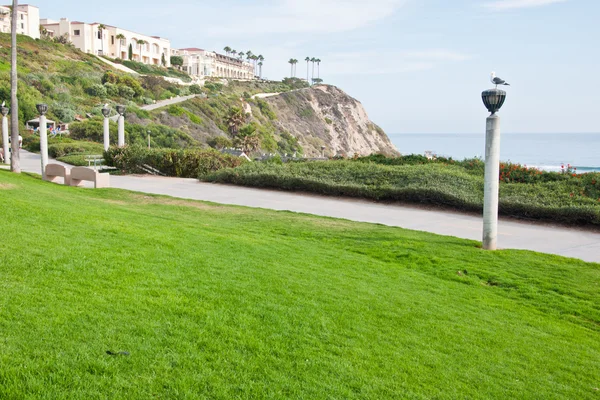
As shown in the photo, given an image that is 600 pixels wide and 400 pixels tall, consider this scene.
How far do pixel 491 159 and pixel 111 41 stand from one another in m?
94.5

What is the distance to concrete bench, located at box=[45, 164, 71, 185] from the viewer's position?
14.0m

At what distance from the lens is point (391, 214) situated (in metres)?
11.4

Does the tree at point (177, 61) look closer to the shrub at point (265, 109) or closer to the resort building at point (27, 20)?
the shrub at point (265, 109)

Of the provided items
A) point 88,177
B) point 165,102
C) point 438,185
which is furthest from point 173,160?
point 165,102

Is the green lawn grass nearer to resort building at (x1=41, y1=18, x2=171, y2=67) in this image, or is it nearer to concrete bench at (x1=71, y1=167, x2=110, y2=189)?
concrete bench at (x1=71, y1=167, x2=110, y2=189)

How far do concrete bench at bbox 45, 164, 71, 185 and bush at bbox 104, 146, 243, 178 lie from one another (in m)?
3.86

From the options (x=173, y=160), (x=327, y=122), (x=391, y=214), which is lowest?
(x=391, y=214)

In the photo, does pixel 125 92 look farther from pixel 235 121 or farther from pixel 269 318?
pixel 269 318

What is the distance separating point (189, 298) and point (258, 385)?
144cm

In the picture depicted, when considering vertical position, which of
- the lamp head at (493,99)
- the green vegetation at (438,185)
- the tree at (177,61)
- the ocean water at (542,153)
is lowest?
the green vegetation at (438,185)

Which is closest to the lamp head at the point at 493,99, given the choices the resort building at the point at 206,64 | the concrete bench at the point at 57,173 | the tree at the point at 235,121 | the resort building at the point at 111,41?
the concrete bench at the point at 57,173

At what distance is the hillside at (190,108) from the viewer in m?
44.2

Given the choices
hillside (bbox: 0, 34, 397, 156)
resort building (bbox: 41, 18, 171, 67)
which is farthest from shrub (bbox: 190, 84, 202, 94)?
resort building (bbox: 41, 18, 171, 67)

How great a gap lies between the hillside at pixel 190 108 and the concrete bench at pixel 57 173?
2077 centimetres
